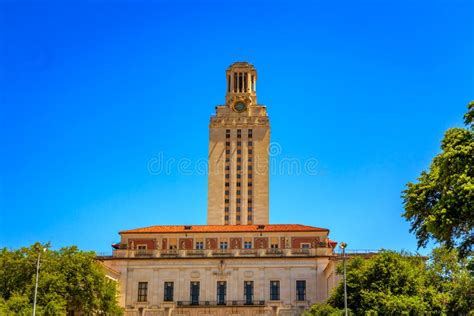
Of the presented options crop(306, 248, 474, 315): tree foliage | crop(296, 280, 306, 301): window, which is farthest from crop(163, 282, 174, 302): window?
crop(306, 248, 474, 315): tree foliage

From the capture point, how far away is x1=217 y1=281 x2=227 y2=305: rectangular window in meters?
95.5

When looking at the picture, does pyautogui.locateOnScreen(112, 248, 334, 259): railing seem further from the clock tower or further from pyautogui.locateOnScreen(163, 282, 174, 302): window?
the clock tower

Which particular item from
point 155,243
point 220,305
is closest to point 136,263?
point 155,243

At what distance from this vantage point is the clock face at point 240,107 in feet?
482

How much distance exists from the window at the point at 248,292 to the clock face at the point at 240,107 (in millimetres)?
58096

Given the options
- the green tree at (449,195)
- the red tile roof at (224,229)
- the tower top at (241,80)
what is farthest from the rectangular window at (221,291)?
the tower top at (241,80)

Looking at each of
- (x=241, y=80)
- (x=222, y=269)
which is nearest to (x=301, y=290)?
(x=222, y=269)

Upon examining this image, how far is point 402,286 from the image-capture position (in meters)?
69.4

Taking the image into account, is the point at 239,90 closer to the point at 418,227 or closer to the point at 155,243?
the point at 155,243

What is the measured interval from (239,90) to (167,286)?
64438 mm

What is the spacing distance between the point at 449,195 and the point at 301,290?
57.9 m

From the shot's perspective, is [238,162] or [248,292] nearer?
[248,292]

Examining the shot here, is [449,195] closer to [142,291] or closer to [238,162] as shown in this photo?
[142,291]

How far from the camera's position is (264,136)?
144m
